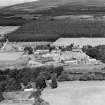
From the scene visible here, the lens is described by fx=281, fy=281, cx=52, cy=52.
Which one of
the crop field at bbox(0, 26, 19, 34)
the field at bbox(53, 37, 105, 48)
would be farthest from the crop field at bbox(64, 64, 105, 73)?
the crop field at bbox(0, 26, 19, 34)

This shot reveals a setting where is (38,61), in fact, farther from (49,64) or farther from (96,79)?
(96,79)

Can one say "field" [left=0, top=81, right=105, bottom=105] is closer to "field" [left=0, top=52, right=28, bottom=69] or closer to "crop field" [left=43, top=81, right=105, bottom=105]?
"crop field" [left=43, top=81, right=105, bottom=105]

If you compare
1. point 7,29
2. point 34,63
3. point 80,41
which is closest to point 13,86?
point 34,63

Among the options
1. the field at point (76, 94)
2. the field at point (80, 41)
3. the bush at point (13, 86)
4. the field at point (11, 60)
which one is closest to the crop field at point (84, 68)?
the field at point (76, 94)

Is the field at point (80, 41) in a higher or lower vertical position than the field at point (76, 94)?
lower

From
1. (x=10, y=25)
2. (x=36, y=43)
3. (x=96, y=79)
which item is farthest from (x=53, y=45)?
(x=10, y=25)

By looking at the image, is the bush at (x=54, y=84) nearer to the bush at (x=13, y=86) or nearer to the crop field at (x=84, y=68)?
the bush at (x=13, y=86)

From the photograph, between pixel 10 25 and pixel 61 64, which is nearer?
pixel 61 64

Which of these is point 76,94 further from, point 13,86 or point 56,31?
point 56,31

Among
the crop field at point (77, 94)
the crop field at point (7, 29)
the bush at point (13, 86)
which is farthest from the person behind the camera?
the crop field at point (7, 29)
